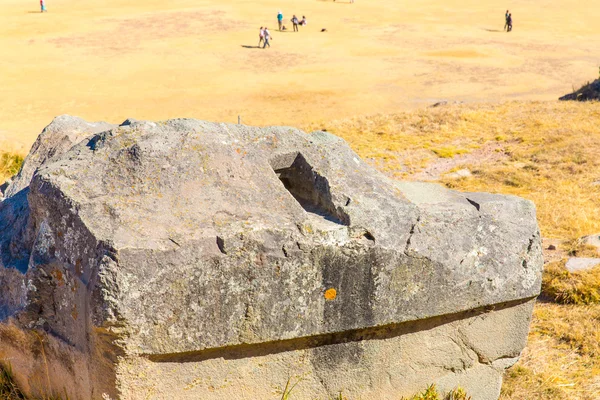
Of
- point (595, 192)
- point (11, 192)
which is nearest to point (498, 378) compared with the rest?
point (11, 192)

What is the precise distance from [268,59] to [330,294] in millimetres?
30520

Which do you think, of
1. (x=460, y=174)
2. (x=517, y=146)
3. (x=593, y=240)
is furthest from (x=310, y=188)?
(x=517, y=146)

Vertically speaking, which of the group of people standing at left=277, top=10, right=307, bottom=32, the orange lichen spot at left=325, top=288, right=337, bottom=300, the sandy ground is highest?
the orange lichen spot at left=325, top=288, right=337, bottom=300

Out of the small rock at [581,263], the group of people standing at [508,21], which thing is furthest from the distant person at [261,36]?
the small rock at [581,263]

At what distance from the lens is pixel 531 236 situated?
5.40 meters

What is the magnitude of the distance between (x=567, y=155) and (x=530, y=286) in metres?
8.69

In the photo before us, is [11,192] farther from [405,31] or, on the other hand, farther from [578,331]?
[405,31]

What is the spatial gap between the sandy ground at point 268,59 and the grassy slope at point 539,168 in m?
6.11

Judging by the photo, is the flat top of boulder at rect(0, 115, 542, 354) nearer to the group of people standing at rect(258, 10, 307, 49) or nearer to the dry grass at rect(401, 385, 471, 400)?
the dry grass at rect(401, 385, 471, 400)

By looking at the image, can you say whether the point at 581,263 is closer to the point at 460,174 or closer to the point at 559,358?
the point at 559,358

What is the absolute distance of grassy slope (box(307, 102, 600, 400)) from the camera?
646cm

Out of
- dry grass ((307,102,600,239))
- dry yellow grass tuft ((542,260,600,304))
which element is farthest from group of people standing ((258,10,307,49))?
dry yellow grass tuft ((542,260,600,304))

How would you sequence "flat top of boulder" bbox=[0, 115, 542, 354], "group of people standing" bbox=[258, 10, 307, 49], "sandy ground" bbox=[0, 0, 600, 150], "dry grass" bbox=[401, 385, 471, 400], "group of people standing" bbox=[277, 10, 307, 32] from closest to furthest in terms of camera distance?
"flat top of boulder" bbox=[0, 115, 542, 354] → "dry grass" bbox=[401, 385, 471, 400] → "sandy ground" bbox=[0, 0, 600, 150] → "group of people standing" bbox=[258, 10, 307, 49] → "group of people standing" bbox=[277, 10, 307, 32]

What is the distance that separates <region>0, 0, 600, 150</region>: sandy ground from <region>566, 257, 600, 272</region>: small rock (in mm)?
9938
